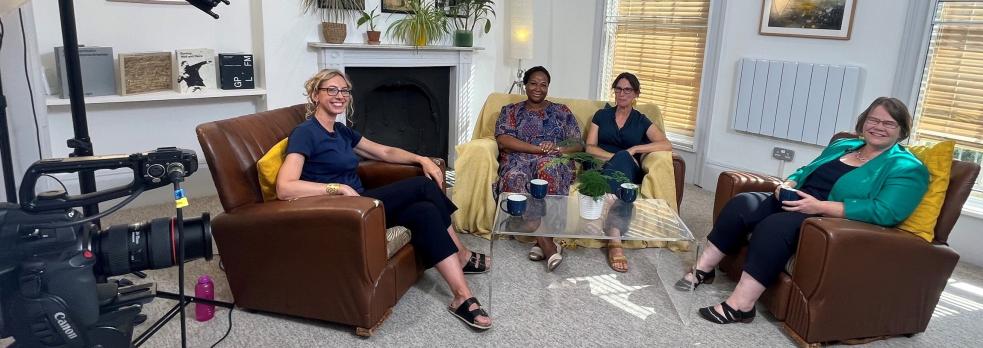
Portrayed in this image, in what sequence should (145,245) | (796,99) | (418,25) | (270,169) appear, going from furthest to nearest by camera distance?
(418,25), (796,99), (270,169), (145,245)

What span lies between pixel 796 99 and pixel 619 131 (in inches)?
46.7

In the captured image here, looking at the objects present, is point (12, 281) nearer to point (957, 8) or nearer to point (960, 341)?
point (960, 341)

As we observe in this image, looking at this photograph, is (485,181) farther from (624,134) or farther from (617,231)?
(617,231)

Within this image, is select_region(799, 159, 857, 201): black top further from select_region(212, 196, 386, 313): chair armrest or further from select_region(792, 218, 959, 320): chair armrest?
select_region(212, 196, 386, 313): chair armrest

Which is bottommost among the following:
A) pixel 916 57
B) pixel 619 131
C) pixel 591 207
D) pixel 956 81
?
pixel 591 207

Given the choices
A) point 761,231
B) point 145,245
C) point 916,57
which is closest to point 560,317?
point 761,231

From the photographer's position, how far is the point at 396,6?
4.09m

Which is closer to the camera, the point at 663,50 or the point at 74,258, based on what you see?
the point at 74,258

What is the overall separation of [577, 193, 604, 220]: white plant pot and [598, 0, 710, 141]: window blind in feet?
7.04

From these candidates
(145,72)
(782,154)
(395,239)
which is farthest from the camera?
(782,154)

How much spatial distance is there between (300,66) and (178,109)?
73 centimetres

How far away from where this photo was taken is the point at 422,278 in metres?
2.62

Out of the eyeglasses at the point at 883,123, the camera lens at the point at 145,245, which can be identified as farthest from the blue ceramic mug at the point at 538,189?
the camera lens at the point at 145,245

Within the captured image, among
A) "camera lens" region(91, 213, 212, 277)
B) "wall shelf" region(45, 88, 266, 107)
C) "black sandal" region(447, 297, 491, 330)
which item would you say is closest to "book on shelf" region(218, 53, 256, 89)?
"wall shelf" region(45, 88, 266, 107)
